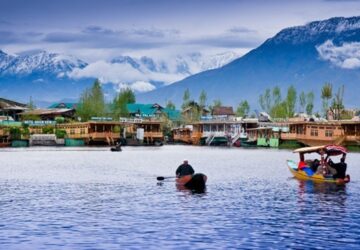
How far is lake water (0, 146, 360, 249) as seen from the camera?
32.2m

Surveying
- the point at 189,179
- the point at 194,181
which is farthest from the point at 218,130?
the point at 194,181

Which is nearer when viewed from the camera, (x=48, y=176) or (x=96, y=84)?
(x=48, y=176)

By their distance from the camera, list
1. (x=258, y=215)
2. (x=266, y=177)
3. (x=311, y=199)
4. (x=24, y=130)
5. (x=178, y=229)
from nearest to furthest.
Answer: (x=178, y=229), (x=258, y=215), (x=311, y=199), (x=266, y=177), (x=24, y=130)

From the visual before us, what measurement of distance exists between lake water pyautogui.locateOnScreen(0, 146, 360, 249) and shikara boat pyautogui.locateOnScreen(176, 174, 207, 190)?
1.02 m

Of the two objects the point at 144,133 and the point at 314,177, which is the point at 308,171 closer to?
the point at 314,177

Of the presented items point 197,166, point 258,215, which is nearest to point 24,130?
point 197,166

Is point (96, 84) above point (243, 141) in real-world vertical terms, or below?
above

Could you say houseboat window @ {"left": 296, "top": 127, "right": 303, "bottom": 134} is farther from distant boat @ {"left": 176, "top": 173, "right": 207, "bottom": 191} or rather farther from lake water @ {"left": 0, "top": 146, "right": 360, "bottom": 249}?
distant boat @ {"left": 176, "top": 173, "right": 207, "bottom": 191}

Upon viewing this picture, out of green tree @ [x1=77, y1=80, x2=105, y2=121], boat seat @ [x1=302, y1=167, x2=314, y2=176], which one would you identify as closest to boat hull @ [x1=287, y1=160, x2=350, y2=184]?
boat seat @ [x1=302, y1=167, x2=314, y2=176]

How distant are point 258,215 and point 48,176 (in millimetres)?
33886

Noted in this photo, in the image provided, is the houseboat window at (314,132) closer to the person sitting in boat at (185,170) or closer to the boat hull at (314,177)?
the boat hull at (314,177)

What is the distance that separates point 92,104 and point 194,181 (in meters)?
143

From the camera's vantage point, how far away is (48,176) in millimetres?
69562

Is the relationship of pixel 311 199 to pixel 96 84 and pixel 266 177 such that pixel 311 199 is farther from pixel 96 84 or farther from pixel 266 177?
pixel 96 84
